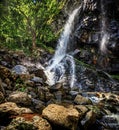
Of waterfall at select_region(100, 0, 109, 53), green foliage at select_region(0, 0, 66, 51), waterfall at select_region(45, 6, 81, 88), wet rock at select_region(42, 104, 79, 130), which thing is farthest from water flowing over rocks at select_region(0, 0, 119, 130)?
green foliage at select_region(0, 0, 66, 51)

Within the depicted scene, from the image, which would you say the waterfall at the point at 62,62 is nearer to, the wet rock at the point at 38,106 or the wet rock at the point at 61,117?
the wet rock at the point at 38,106

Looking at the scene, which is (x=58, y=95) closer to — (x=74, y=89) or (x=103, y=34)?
(x=74, y=89)

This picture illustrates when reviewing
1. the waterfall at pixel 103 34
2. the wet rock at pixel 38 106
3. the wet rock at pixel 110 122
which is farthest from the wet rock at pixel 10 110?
the waterfall at pixel 103 34

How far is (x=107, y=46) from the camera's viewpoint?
85.8 feet

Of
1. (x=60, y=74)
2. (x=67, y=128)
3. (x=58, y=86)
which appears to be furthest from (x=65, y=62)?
(x=67, y=128)

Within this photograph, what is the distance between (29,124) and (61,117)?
126 cm

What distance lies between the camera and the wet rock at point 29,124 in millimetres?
6398

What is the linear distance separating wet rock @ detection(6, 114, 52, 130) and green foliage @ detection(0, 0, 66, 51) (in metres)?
19.2

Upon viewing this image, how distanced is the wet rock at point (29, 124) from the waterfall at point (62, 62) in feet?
32.0

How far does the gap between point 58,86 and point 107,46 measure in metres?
14.7

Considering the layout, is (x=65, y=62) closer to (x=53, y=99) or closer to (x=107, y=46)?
(x=107, y=46)

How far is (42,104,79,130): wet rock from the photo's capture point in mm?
7273

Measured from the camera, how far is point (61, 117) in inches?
290

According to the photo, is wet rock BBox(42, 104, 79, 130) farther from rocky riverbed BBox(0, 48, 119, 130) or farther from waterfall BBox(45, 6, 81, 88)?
waterfall BBox(45, 6, 81, 88)
